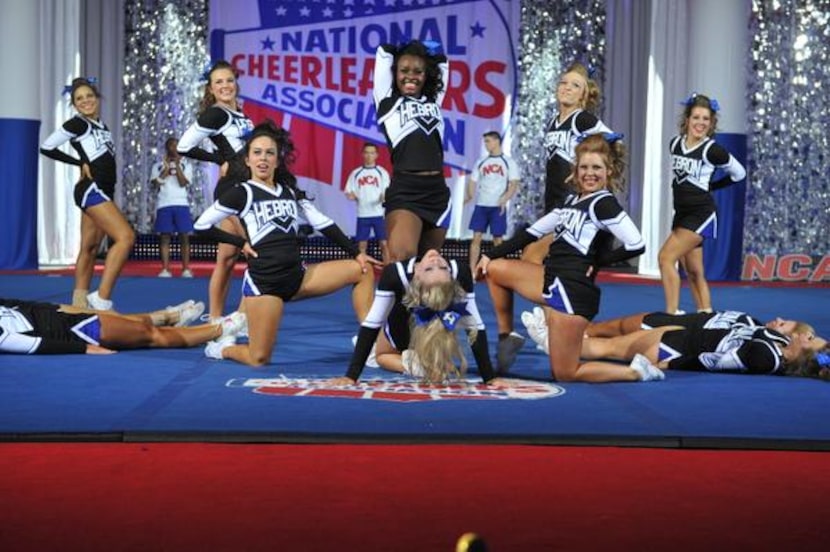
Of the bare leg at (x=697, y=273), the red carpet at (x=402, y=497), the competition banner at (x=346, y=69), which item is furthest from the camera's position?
the competition banner at (x=346, y=69)

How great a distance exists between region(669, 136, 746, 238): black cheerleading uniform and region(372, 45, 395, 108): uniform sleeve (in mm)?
3068

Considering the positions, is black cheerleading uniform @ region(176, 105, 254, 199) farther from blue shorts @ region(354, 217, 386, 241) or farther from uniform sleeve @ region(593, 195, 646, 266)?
blue shorts @ region(354, 217, 386, 241)

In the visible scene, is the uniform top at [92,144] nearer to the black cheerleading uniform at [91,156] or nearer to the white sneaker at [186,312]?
the black cheerleading uniform at [91,156]

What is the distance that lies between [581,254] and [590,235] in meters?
0.10

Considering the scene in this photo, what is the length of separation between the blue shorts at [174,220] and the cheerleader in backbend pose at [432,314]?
8600 mm

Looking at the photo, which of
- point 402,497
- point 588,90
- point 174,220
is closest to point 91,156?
point 588,90

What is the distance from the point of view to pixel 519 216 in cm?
1691

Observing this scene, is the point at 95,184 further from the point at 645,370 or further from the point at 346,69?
the point at 346,69

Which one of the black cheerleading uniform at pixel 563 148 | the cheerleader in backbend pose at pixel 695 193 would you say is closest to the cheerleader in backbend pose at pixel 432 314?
the black cheerleading uniform at pixel 563 148

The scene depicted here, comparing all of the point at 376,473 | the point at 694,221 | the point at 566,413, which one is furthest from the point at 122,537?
the point at 694,221

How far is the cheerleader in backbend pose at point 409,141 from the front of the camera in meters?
6.71

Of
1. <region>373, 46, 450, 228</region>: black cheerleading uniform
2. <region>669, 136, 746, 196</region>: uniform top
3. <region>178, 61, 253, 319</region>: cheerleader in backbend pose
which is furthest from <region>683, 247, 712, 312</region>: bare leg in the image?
<region>178, 61, 253, 319</region>: cheerleader in backbend pose

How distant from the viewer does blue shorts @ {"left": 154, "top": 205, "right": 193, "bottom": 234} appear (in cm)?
1437

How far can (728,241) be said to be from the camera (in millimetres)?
14969
